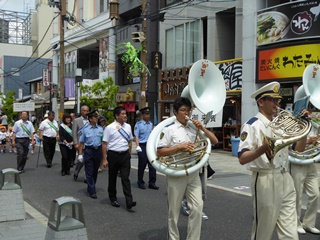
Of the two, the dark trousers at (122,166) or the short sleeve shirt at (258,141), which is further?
the dark trousers at (122,166)

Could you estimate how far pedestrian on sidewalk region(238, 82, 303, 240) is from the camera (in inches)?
144

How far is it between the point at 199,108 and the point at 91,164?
412 cm

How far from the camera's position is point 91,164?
8.00 metres

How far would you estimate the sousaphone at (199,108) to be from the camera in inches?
173

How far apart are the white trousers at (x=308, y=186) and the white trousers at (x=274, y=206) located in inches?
67.7

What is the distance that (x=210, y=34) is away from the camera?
19.1m

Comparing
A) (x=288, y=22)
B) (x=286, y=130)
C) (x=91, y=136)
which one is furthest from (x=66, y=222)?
(x=288, y=22)

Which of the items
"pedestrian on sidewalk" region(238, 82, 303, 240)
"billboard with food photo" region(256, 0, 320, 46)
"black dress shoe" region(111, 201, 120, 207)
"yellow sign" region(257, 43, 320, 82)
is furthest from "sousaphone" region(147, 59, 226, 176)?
"billboard with food photo" region(256, 0, 320, 46)

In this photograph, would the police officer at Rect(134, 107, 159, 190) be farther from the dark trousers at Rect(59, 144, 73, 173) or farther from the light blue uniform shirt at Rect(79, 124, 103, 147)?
the dark trousers at Rect(59, 144, 73, 173)

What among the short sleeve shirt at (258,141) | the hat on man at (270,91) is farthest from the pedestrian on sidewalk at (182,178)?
the hat on man at (270,91)

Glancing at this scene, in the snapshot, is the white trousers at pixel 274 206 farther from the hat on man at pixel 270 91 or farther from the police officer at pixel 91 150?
the police officer at pixel 91 150

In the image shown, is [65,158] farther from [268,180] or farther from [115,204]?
[268,180]

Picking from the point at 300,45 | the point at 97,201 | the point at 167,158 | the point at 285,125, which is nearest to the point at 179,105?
the point at 167,158

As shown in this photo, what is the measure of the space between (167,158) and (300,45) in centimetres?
1116
